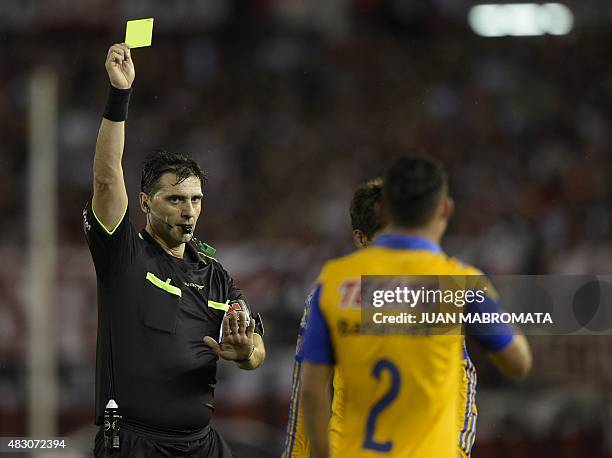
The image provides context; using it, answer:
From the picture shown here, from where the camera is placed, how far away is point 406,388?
2676 mm

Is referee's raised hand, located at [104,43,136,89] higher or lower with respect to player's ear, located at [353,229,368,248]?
higher

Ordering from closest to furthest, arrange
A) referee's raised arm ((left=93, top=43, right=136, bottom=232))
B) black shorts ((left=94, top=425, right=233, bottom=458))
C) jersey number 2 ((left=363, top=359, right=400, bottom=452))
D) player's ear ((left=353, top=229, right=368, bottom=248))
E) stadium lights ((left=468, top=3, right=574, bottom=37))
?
jersey number 2 ((left=363, top=359, right=400, bottom=452)) → referee's raised arm ((left=93, top=43, right=136, bottom=232)) → black shorts ((left=94, top=425, right=233, bottom=458)) → player's ear ((left=353, top=229, right=368, bottom=248)) → stadium lights ((left=468, top=3, right=574, bottom=37))

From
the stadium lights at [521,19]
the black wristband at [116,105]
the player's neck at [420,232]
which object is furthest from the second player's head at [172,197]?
the stadium lights at [521,19]

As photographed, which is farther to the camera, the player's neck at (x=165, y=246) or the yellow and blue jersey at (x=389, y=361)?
the player's neck at (x=165, y=246)

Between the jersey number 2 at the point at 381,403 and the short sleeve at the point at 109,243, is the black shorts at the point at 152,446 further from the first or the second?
the jersey number 2 at the point at 381,403

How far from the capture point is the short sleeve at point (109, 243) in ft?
11.6

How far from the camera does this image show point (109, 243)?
3.54 m

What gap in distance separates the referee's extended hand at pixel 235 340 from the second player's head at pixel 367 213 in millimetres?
484

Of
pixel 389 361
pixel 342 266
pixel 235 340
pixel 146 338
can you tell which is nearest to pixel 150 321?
pixel 146 338

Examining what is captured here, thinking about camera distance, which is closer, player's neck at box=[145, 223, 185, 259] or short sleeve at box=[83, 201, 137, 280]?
short sleeve at box=[83, 201, 137, 280]

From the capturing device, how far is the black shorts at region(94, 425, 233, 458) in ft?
11.7

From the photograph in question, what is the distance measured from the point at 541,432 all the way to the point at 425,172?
20.5 ft

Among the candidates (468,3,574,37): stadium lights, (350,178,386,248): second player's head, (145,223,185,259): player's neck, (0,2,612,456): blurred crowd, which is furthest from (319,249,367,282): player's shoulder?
(468,3,574,37): stadium lights

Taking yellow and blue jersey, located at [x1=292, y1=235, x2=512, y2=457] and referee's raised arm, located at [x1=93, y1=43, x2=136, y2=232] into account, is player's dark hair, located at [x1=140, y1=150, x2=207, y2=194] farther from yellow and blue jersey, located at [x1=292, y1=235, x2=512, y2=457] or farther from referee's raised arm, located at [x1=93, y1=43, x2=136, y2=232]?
yellow and blue jersey, located at [x1=292, y1=235, x2=512, y2=457]
